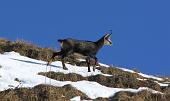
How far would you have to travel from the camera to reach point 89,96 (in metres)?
18.4

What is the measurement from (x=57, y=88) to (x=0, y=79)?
2.15m

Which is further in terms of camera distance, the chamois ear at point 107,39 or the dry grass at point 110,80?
the chamois ear at point 107,39

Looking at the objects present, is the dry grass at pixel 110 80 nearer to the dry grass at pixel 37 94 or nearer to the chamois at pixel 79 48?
the chamois at pixel 79 48

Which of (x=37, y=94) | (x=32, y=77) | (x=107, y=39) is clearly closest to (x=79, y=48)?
(x=107, y=39)

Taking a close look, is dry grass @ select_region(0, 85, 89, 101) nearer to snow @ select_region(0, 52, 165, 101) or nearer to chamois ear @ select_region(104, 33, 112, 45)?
snow @ select_region(0, 52, 165, 101)

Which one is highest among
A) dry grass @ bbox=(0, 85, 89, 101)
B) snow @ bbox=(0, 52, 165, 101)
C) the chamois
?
the chamois

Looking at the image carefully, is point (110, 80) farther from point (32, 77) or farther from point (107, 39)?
point (107, 39)

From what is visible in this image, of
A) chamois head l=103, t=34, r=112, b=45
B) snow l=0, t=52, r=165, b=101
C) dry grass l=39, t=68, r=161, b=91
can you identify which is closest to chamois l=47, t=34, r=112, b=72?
chamois head l=103, t=34, r=112, b=45

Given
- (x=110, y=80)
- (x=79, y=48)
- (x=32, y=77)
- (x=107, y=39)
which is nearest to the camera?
(x=32, y=77)

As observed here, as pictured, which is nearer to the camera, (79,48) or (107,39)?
(79,48)

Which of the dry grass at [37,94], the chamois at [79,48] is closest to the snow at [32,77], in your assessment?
the dry grass at [37,94]

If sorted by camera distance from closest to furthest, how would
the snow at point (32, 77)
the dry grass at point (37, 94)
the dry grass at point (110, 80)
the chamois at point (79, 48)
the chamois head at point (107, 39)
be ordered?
the dry grass at point (37, 94), the snow at point (32, 77), the dry grass at point (110, 80), the chamois at point (79, 48), the chamois head at point (107, 39)

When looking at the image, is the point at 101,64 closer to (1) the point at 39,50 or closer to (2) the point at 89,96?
(1) the point at 39,50

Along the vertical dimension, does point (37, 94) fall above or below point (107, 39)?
below
